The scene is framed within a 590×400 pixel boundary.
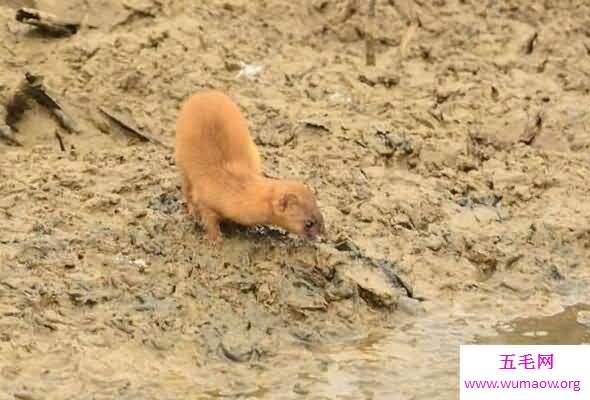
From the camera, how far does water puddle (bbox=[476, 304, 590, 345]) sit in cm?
712

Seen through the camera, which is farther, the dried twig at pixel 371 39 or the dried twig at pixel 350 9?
the dried twig at pixel 350 9

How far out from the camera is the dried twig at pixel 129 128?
331 inches

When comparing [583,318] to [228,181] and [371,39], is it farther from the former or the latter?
[371,39]

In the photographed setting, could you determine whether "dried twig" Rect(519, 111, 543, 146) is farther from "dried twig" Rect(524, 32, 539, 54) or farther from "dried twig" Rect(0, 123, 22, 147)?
"dried twig" Rect(0, 123, 22, 147)

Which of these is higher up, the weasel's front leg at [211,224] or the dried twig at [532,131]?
the dried twig at [532,131]

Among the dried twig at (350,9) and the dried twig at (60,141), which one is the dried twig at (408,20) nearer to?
the dried twig at (350,9)

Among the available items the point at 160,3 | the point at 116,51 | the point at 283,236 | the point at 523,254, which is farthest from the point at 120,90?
the point at 523,254

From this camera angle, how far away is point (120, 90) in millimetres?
8797

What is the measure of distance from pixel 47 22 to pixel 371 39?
2442mm

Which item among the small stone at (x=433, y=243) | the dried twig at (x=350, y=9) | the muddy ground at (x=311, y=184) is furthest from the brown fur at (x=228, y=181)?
the dried twig at (x=350, y=9)

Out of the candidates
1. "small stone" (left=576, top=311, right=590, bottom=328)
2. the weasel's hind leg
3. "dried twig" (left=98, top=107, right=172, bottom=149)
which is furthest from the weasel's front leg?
"small stone" (left=576, top=311, right=590, bottom=328)

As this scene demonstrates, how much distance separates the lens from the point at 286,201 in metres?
7.05

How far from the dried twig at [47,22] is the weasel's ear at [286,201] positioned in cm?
286

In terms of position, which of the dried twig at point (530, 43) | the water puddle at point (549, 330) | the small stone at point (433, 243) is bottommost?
the water puddle at point (549, 330)
